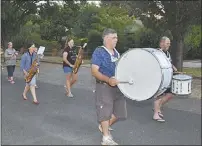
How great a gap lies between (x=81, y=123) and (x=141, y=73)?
2.16 m

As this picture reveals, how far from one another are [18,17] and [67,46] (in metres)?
16.2

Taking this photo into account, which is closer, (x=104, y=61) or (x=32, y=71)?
(x=104, y=61)

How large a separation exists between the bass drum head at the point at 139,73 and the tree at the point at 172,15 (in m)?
7.73

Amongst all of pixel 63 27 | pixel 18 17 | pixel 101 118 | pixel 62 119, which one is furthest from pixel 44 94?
pixel 63 27

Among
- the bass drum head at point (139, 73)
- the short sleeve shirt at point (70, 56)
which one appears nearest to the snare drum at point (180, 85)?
the bass drum head at point (139, 73)

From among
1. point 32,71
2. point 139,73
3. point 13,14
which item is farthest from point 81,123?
point 13,14

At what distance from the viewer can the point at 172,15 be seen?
12.9m

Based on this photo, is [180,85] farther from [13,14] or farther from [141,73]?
[13,14]

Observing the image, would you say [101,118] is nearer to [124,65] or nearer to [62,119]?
[124,65]

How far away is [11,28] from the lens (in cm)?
2470

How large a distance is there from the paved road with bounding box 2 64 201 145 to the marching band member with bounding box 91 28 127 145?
51cm

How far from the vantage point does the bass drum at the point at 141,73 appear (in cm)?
489

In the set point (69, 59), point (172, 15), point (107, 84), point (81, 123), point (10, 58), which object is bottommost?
point (81, 123)

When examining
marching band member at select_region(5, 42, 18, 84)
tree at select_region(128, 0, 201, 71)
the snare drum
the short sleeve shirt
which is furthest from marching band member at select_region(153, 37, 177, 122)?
marching band member at select_region(5, 42, 18, 84)
